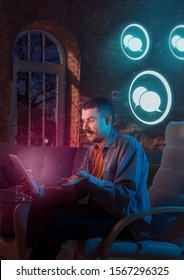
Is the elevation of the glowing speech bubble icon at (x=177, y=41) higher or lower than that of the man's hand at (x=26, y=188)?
higher

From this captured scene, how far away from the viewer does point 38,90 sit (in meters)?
6.99

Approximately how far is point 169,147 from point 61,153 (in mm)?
1756

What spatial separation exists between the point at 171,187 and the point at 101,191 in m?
0.70

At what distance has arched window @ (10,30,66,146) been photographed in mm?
6789

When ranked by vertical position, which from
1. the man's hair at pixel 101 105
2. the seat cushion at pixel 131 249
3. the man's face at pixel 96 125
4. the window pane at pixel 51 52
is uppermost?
the window pane at pixel 51 52

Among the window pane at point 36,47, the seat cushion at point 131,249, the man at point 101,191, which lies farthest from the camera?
the window pane at point 36,47

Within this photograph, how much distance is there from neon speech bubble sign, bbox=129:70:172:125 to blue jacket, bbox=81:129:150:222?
14.4 feet

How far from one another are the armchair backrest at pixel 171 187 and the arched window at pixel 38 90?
3.86m

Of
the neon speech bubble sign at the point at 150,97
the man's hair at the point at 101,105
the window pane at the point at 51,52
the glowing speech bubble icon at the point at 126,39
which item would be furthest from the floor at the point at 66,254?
the glowing speech bubble icon at the point at 126,39

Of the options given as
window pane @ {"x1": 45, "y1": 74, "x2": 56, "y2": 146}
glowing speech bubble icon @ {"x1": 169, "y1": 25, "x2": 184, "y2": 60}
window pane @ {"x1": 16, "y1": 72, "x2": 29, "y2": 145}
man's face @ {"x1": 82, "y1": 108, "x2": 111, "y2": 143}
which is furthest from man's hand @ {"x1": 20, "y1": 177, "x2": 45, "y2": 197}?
glowing speech bubble icon @ {"x1": 169, "y1": 25, "x2": 184, "y2": 60}

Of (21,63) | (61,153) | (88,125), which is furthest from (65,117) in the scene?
(88,125)

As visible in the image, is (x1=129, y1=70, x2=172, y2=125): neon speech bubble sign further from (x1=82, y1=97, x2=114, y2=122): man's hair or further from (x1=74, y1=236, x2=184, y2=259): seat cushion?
(x1=74, y1=236, x2=184, y2=259): seat cushion

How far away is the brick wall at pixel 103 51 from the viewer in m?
6.52

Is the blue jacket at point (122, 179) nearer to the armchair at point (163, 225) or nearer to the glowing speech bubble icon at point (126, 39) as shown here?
the armchair at point (163, 225)
